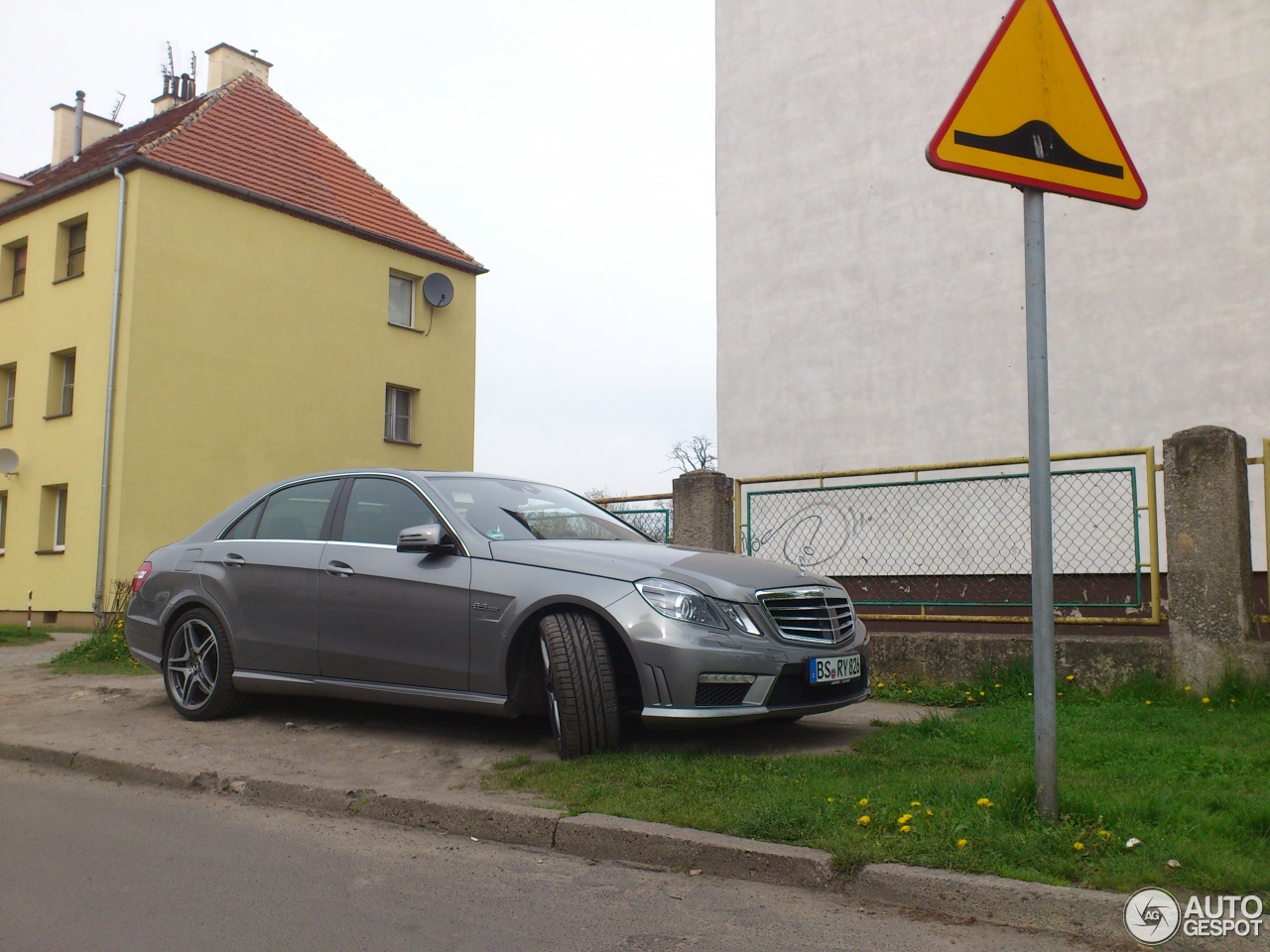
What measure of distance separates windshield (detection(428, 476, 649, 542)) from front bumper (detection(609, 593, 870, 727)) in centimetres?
109

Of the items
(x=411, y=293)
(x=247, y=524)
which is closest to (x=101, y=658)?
(x=247, y=524)

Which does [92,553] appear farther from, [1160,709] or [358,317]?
[1160,709]

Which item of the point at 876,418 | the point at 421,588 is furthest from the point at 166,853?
the point at 876,418

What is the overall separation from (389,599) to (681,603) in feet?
5.98

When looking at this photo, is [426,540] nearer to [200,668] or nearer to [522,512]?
[522,512]

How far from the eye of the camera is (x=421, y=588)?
6.47m

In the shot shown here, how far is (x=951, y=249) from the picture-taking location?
61.4ft

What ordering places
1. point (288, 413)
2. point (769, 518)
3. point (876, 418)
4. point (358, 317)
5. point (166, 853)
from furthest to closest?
point (358, 317), point (288, 413), point (876, 418), point (769, 518), point (166, 853)

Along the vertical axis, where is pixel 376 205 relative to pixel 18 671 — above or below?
above

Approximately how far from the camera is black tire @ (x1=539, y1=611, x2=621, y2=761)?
5773 millimetres

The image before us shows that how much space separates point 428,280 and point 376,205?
218 centimetres

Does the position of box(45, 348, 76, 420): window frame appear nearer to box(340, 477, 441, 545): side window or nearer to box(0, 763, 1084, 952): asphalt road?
box(340, 477, 441, 545): side window

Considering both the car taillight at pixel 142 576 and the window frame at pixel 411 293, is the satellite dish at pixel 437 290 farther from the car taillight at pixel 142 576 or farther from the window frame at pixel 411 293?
the car taillight at pixel 142 576

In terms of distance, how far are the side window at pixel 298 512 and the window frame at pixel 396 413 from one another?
1838cm
